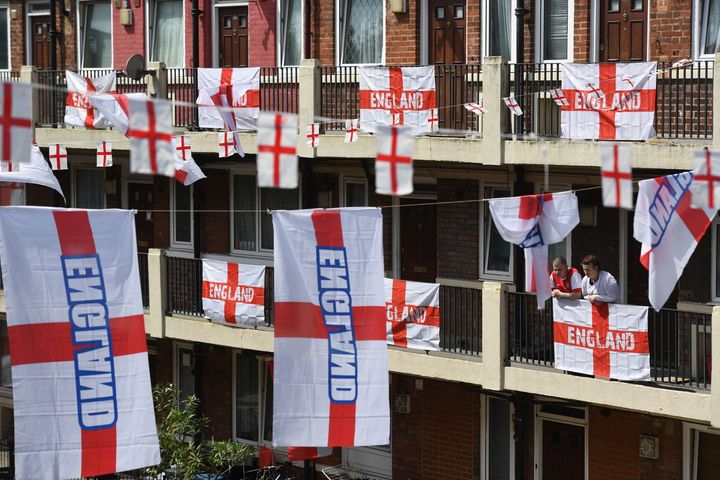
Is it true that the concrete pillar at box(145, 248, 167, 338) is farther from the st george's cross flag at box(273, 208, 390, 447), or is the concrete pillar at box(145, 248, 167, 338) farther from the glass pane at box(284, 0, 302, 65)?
the st george's cross flag at box(273, 208, 390, 447)

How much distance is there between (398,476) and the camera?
844 inches

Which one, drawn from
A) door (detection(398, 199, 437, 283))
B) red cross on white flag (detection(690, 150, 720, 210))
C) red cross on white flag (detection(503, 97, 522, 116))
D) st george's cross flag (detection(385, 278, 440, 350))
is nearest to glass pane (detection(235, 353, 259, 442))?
door (detection(398, 199, 437, 283))

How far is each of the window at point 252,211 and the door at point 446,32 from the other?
3.66m

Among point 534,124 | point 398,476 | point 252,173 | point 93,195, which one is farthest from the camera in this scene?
point 93,195

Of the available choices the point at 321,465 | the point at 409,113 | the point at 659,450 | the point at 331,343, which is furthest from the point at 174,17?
the point at 659,450

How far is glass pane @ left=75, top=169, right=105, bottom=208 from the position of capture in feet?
83.2

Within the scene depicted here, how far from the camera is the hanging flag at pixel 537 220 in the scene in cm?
1684

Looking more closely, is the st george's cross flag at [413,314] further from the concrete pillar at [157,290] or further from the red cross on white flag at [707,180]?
the red cross on white flag at [707,180]

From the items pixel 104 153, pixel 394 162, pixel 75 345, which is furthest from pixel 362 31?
pixel 394 162

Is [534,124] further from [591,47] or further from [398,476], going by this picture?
[398,476]

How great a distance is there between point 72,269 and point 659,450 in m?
7.91

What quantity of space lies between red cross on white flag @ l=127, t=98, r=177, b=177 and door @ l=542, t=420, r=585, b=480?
9014 mm

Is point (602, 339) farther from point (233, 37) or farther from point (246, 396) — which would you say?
point (233, 37)

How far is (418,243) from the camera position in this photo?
21.4 m
